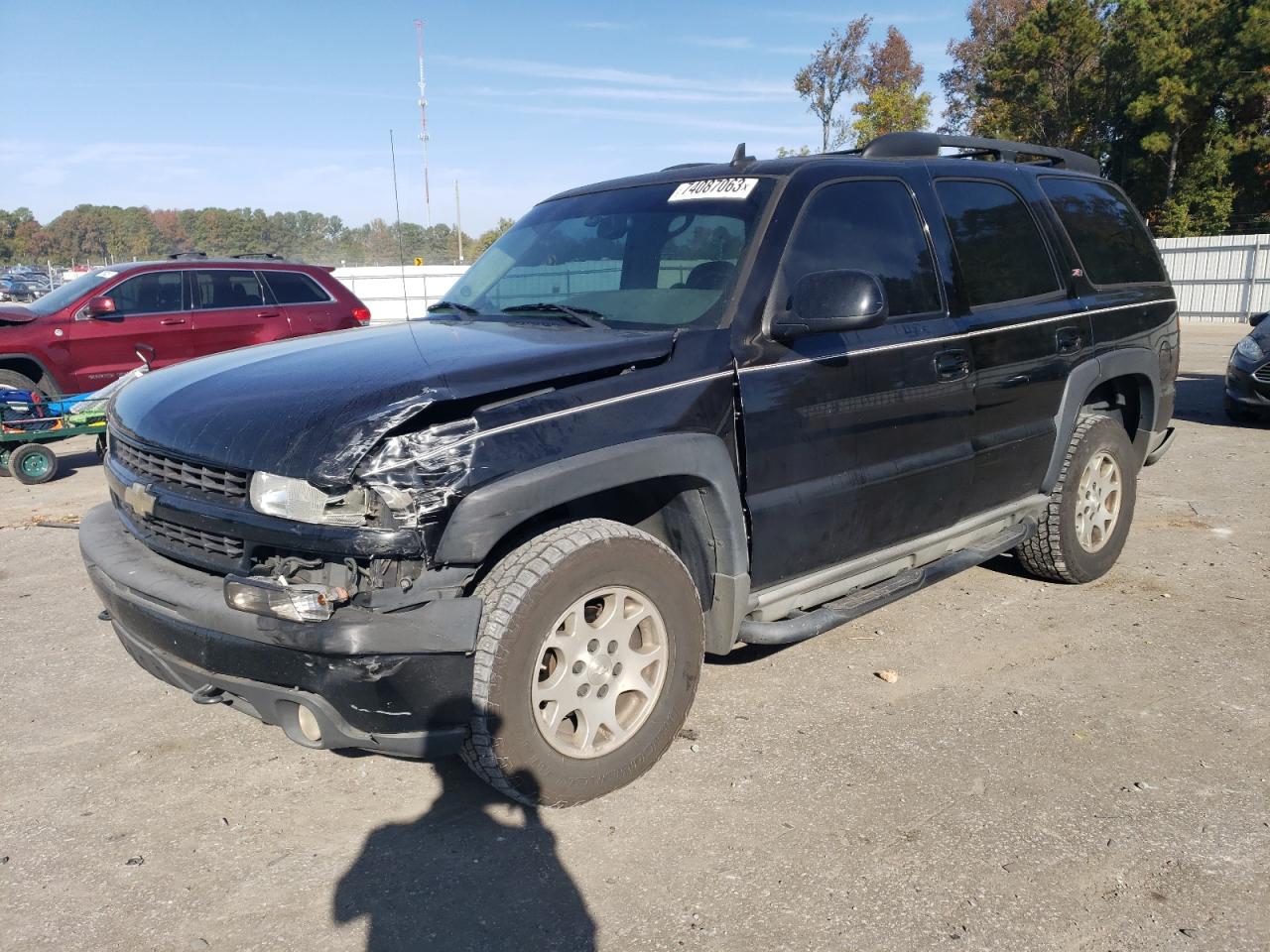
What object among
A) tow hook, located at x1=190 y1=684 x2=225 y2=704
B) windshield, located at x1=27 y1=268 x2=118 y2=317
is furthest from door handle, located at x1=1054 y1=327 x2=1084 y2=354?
windshield, located at x1=27 y1=268 x2=118 y2=317

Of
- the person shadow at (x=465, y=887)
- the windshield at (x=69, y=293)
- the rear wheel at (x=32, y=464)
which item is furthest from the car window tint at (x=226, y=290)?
the person shadow at (x=465, y=887)

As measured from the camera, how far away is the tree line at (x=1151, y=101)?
34031 millimetres

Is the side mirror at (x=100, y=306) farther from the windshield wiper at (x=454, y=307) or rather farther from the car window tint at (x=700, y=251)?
the car window tint at (x=700, y=251)

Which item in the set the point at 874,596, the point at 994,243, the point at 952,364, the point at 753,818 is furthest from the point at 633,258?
the point at 753,818

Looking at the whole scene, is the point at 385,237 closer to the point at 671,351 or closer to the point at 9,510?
the point at 9,510

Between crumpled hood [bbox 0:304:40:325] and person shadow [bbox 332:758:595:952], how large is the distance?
8753 mm

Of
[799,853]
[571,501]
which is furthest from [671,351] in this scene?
[799,853]

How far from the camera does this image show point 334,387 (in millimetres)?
2889

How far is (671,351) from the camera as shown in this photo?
3148 millimetres

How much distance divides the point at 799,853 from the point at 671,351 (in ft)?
5.11

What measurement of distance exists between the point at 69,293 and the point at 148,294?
77 centimetres

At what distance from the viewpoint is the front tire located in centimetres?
272

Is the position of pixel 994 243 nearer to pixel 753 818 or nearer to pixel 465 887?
pixel 753 818

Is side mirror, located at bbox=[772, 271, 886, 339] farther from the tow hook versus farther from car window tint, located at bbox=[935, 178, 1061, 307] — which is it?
the tow hook
